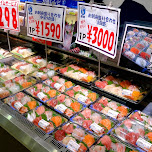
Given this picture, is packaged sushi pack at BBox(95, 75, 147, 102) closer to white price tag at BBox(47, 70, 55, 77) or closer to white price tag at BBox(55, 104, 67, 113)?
white price tag at BBox(55, 104, 67, 113)

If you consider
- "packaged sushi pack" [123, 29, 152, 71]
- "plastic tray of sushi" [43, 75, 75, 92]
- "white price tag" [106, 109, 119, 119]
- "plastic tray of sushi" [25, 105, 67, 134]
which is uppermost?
"packaged sushi pack" [123, 29, 152, 71]

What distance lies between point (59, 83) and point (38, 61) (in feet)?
3.02

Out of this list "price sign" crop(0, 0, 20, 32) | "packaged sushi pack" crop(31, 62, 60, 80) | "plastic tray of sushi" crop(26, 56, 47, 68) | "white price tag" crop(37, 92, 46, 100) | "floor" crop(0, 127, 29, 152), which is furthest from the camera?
"plastic tray of sushi" crop(26, 56, 47, 68)

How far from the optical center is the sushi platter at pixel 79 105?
2125mm

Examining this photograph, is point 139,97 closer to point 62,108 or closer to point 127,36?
point 127,36

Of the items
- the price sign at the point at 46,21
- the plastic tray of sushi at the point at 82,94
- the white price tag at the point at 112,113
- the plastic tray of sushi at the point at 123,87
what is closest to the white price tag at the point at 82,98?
the plastic tray of sushi at the point at 82,94

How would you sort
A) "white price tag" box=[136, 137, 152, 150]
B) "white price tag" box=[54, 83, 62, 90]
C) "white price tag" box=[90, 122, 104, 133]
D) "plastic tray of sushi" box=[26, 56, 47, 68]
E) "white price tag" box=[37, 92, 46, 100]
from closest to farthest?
"white price tag" box=[136, 137, 152, 150], "white price tag" box=[90, 122, 104, 133], "white price tag" box=[37, 92, 46, 100], "white price tag" box=[54, 83, 62, 90], "plastic tray of sushi" box=[26, 56, 47, 68]

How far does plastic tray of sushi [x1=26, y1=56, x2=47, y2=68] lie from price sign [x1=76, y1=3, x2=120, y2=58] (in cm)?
124

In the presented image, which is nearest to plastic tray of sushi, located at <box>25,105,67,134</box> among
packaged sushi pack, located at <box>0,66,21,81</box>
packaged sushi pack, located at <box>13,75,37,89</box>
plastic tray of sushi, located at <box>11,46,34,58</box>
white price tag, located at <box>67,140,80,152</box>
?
white price tag, located at <box>67,140,80,152</box>

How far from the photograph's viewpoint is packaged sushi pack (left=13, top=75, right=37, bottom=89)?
125 inches

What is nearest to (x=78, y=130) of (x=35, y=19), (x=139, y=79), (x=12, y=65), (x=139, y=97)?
(x=139, y=97)

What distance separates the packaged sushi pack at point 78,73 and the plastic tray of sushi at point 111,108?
46cm

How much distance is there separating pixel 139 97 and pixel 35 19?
198 cm

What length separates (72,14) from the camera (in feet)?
9.64
